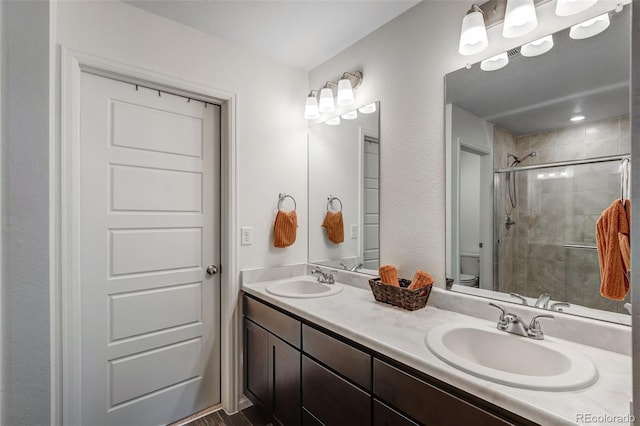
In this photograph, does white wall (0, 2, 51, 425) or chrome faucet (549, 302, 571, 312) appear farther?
chrome faucet (549, 302, 571, 312)

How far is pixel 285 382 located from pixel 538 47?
1.95 metres

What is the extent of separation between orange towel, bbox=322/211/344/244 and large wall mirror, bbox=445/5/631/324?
0.83 m

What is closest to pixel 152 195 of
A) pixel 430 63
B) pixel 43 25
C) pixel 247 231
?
pixel 247 231

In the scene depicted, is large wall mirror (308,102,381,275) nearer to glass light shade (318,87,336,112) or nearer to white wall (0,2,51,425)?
glass light shade (318,87,336,112)

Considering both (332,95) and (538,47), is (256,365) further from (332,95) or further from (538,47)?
(538,47)

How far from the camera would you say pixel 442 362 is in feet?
3.25

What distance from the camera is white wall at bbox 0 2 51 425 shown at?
37.5 inches

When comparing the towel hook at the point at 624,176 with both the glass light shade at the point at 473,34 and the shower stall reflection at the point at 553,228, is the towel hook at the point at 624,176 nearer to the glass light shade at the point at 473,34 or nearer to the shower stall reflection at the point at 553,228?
the shower stall reflection at the point at 553,228

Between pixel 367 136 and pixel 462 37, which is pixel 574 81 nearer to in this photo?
pixel 462 37

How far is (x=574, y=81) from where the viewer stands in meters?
1.21

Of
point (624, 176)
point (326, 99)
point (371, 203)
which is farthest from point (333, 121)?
point (624, 176)

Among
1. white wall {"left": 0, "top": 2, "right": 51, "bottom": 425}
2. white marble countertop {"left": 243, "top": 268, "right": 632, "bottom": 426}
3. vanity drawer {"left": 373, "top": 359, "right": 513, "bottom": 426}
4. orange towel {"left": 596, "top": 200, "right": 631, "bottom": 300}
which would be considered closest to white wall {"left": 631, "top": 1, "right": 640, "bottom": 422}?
white marble countertop {"left": 243, "top": 268, "right": 632, "bottom": 426}

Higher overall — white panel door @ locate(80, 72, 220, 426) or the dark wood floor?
white panel door @ locate(80, 72, 220, 426)

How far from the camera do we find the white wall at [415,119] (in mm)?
1575
